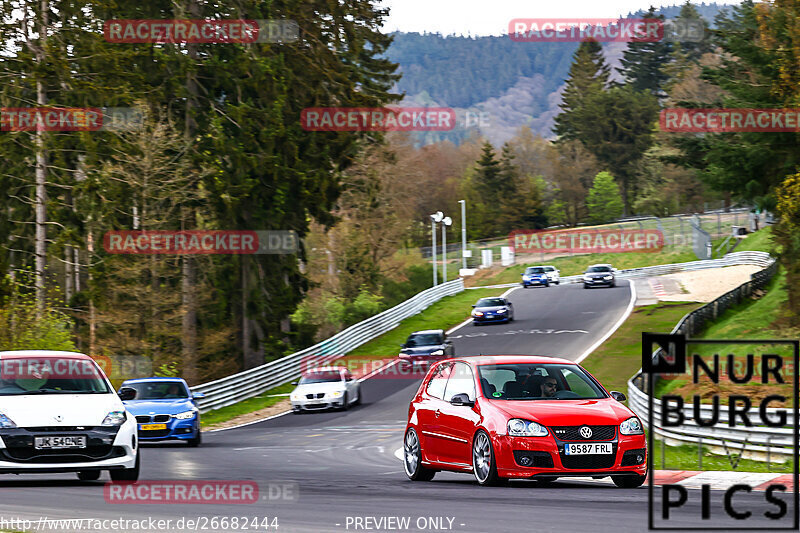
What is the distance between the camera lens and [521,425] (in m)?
12.2

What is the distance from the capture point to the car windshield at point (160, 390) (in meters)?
24.3

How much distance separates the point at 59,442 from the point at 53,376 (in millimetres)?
1342

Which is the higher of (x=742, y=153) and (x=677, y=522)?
(x=742, y=153)

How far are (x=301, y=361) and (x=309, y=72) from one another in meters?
12.2

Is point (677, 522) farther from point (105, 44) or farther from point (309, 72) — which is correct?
point (309, 72)

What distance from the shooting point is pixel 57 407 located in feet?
43.1

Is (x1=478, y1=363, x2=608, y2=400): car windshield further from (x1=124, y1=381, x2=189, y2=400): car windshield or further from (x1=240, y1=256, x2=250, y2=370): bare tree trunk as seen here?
(x1=240, y1=256, x2=250, y2=370): bare tree trunk

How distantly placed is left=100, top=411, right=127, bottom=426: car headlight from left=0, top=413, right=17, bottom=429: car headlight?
1001mm

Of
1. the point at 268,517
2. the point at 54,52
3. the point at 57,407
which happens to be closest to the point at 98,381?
the point at 57,407

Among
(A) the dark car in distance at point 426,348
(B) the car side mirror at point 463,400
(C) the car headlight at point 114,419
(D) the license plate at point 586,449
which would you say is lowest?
(A) the dark car in distance at point 426,348

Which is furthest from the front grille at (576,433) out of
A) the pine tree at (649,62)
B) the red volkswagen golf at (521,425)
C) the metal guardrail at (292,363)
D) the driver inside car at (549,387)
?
the pine tree at (649,62)

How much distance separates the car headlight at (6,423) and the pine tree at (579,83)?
5098 inches

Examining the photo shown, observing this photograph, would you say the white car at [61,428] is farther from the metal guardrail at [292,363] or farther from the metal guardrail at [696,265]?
the metal guardrail at [696,265]

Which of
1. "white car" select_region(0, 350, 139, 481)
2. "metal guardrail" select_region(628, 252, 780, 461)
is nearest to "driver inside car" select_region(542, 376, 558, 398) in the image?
"metal guardrail" select_region(628, 252, 780, 461)
